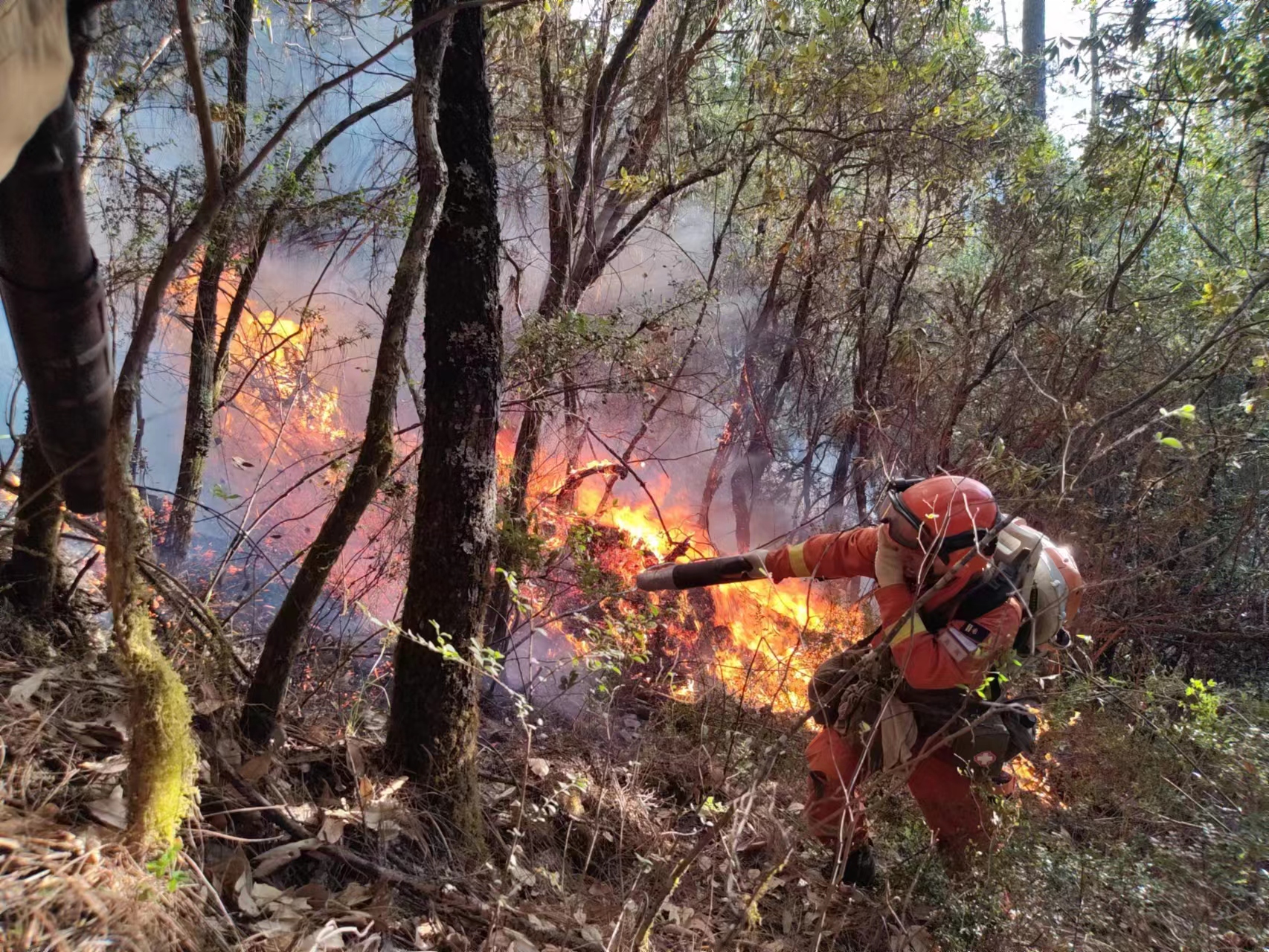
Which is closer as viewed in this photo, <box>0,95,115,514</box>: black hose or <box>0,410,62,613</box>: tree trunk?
<box>0,95,115,514</box>: black hose

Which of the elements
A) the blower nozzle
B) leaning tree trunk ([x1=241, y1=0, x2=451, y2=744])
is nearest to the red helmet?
the blower nozzle

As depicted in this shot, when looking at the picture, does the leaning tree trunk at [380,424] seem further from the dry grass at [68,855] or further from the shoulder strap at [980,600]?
the shoulder strap at [980,600]

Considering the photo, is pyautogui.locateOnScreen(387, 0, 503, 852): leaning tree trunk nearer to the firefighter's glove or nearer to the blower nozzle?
the blower nozzle

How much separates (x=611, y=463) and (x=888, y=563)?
4.12 meters

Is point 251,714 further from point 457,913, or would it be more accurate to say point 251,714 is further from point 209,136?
point 209,136

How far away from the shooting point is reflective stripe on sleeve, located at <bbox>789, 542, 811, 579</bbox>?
388cm

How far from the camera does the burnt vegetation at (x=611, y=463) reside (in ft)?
7.71

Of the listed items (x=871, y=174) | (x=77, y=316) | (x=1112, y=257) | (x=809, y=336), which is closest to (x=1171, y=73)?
(x=1112, y=257)

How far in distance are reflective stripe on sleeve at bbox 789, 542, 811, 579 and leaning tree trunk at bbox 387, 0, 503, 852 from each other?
5.55 ft

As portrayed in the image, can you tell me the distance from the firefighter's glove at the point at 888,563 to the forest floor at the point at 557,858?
95cm

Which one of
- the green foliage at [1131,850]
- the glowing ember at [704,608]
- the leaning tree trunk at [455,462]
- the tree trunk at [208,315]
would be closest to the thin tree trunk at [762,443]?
the glowing ember at [704,608]

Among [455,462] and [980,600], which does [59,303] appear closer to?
[455,462]

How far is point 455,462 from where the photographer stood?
296cm

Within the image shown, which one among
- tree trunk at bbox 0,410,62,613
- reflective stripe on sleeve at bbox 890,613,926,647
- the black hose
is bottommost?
reflective stripe on sleeve at bbox 890,613,926,647
